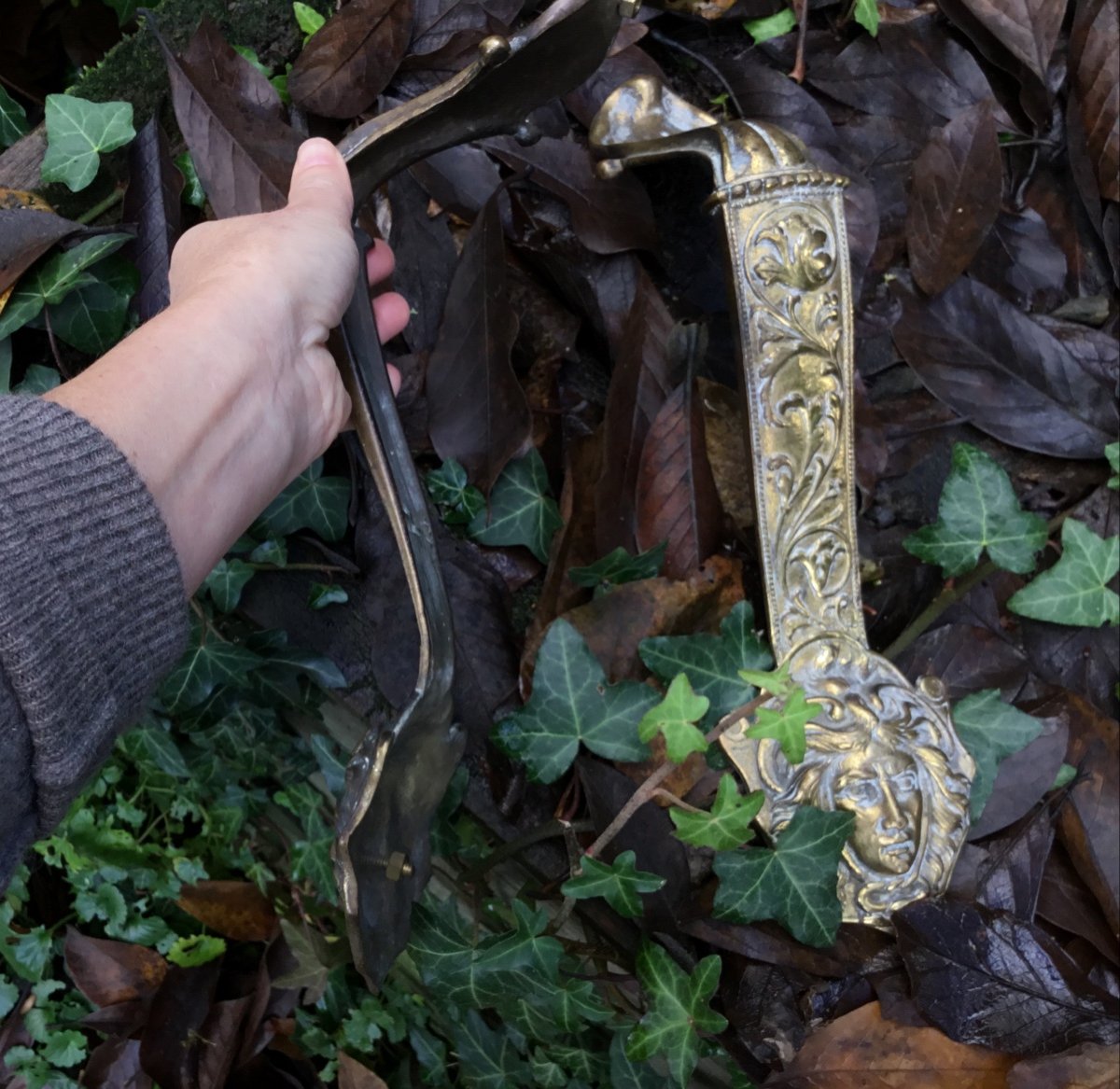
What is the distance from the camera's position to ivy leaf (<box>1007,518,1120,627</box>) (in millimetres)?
659

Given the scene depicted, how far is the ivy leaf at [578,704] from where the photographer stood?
58cm

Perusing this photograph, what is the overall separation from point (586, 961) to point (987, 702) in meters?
0.31

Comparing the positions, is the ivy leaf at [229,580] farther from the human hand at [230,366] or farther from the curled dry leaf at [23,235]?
the curled dry leaf at [23,235]

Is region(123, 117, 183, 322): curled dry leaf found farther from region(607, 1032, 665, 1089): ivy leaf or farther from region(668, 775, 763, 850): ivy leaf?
region(607, 1032, 665, 1089): ivy leaf

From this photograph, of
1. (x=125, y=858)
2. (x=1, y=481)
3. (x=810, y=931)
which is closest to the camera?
(x=1, y=481)

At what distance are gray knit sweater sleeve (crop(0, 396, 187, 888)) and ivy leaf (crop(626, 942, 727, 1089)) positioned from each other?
32cm

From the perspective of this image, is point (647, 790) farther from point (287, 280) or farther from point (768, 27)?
point (768, 27)

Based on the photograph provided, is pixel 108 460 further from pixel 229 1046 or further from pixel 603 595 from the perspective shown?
pixel 229 1046

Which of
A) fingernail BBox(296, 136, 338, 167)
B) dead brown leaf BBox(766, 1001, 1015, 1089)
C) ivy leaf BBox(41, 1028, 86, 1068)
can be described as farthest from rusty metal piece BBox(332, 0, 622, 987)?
A: ivy leaf BBox(41, 1028, 86, 1068)

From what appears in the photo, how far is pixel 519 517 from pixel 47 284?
1.01 feet

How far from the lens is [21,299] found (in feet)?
1.93

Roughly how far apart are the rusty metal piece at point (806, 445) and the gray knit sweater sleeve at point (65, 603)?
36cm

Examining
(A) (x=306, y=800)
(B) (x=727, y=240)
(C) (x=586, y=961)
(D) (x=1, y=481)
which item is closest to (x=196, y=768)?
(A) (x=306, y=800)

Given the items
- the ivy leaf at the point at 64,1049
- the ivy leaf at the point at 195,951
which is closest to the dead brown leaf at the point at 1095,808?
the ivy leaf at the point at 195,951
